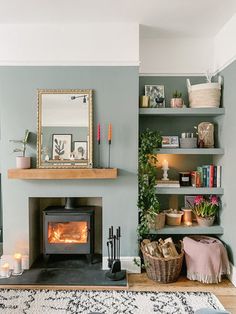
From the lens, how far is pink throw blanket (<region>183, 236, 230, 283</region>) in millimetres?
2830

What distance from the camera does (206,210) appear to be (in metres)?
3.16

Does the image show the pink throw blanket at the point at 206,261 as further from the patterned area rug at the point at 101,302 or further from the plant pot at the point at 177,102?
the plant pot at the point at 177,102

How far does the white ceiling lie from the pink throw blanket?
2338 mm

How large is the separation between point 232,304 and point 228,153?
1465mm

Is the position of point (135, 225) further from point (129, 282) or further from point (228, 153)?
point (228, 153)

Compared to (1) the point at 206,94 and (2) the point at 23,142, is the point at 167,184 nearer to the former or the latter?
(1) the point at 206,94

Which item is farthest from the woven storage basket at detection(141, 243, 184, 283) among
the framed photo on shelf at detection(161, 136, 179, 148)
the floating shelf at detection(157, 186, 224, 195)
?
the framed photo on shelf at detection(161, 136, 179, 148)

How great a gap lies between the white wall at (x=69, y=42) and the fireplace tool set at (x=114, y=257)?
190cm

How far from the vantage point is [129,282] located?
2.88 meters

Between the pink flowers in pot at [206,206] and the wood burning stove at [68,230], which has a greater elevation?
the pink flowers in pot at [206,206]

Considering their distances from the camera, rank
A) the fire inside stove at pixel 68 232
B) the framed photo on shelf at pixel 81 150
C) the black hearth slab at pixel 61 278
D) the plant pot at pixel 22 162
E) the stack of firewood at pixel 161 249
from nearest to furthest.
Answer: the black hearth slab at pixel 61 278 < the stack of firewood at pixel 161 249 < the plant pot at pixel 22 162 < the framed photo on shelf at pixel 81 150 < the fire inside stove at pixel 68 232

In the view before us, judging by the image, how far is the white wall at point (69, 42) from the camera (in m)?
3.01

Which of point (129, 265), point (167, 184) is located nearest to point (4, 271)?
point (129, 265)

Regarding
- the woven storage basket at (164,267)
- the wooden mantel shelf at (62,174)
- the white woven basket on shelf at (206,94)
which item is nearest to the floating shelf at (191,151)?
the white woven basket on shelf at (206,94)
